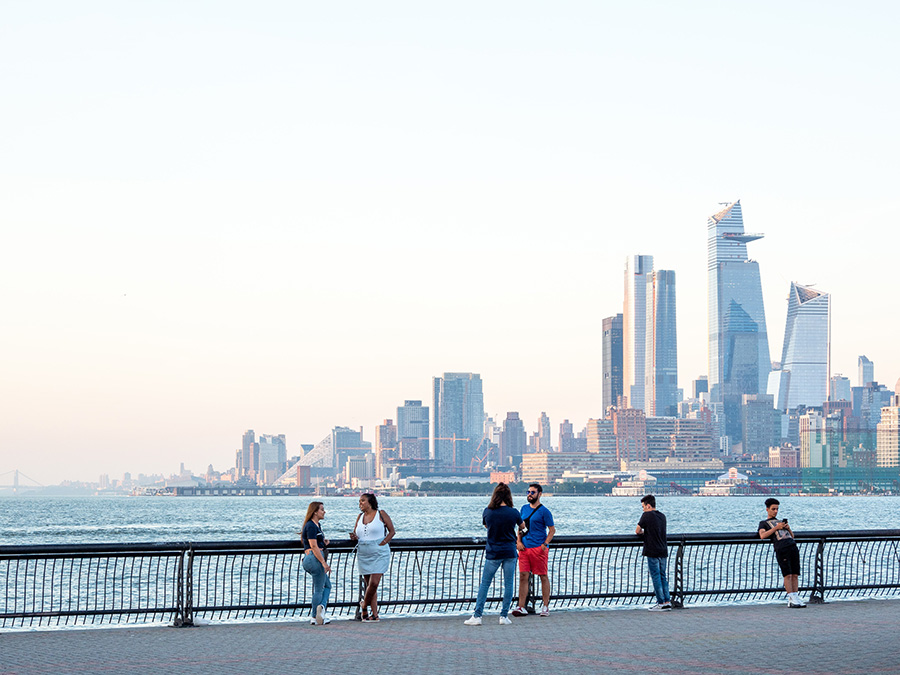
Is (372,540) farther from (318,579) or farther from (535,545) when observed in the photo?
(535,545)

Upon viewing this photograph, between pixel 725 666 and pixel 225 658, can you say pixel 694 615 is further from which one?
pixel 225 658

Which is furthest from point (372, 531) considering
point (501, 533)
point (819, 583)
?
point (819, 583)

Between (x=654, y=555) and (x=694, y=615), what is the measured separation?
1.01m

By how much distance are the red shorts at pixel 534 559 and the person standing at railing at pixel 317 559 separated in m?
2.83

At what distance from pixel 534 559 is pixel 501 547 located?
31.8 inches

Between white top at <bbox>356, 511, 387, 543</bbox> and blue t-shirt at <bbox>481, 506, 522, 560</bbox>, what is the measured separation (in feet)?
4.75

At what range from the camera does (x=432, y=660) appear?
1193cm

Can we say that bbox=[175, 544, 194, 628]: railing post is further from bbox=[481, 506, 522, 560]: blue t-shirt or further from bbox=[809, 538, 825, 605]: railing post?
bbox=[809, 538, 825, 605]: railing post

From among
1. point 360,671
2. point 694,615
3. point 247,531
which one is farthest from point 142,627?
point 247,531

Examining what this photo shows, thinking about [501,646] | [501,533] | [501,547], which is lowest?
[501,646]

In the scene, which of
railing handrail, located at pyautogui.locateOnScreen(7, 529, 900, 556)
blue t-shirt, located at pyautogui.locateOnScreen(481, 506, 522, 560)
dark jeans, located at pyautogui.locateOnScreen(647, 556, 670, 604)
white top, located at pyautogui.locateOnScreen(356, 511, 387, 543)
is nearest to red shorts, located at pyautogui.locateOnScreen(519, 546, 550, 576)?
railing handrail, located at pyautogui.locateOnScreen(7, 529, 900, 556)

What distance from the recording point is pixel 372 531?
15094 millimetres

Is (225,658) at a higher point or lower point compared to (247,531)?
higher

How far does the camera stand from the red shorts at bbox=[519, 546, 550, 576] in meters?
15.5
